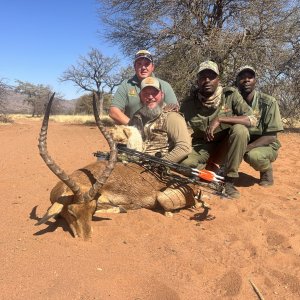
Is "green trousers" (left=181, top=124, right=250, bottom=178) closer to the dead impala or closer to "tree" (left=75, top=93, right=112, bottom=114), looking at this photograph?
the dead impala

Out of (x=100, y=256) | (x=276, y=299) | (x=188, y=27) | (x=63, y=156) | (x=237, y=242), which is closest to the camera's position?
(x=276, y=299)

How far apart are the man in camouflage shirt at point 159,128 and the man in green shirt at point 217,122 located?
0.54 m

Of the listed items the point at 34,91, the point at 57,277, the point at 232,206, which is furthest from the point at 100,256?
the point at 34,91

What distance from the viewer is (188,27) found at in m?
13.4

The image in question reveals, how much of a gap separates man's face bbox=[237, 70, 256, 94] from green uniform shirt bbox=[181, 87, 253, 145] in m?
0.47

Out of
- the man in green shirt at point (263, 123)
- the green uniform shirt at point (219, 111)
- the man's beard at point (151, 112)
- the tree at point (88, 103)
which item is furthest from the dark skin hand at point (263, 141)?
the tree at point (88, 103)

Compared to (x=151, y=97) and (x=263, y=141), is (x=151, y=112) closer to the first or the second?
(x=151, y=97)

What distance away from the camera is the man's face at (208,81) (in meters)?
5.20

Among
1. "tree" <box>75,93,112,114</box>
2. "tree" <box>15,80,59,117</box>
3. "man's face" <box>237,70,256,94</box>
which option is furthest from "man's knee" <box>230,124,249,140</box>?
"tree" <box>15,80,59,117</box>

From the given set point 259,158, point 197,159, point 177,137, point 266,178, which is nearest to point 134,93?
point 197,159

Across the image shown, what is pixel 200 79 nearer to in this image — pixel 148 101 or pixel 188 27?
pixel 148 101

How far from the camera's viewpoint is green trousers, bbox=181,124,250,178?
5.18 m

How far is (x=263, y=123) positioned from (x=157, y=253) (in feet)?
10.3

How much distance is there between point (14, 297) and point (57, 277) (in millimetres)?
385
